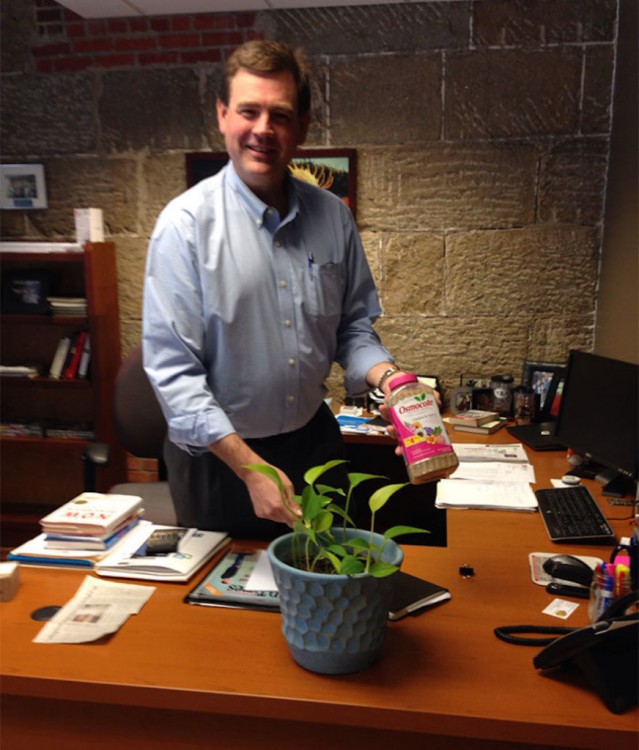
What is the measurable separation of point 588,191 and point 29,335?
2882 millimetres

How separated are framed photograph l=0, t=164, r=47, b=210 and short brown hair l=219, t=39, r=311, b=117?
210 centimetres

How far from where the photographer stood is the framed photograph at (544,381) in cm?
300

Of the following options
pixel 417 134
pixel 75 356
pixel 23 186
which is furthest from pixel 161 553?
pixel 23 186

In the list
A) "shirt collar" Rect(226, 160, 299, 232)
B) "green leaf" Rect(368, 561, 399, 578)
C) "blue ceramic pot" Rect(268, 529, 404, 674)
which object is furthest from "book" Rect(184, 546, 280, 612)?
"shirt collar" Rect(226, 160, 299, 232)

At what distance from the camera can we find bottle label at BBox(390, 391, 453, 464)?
1.30 m

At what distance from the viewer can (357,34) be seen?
10.3 ft

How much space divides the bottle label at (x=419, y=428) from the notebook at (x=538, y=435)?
1.30 metres

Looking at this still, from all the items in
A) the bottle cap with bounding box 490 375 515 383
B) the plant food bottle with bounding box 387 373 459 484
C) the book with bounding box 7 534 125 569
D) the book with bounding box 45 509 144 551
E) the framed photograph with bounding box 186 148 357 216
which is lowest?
the book with bounding box 7 534 125 569

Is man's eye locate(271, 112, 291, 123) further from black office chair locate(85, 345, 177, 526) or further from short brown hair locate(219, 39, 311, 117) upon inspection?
black office chair locate(85, 345, 177, 526)

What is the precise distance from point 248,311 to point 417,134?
1860 millimetres

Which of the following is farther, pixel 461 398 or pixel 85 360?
pixel 85 360

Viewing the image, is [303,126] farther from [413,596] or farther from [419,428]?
[413,596]

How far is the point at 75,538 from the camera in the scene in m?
1.52

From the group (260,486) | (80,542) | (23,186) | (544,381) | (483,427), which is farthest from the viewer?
(23,186)
